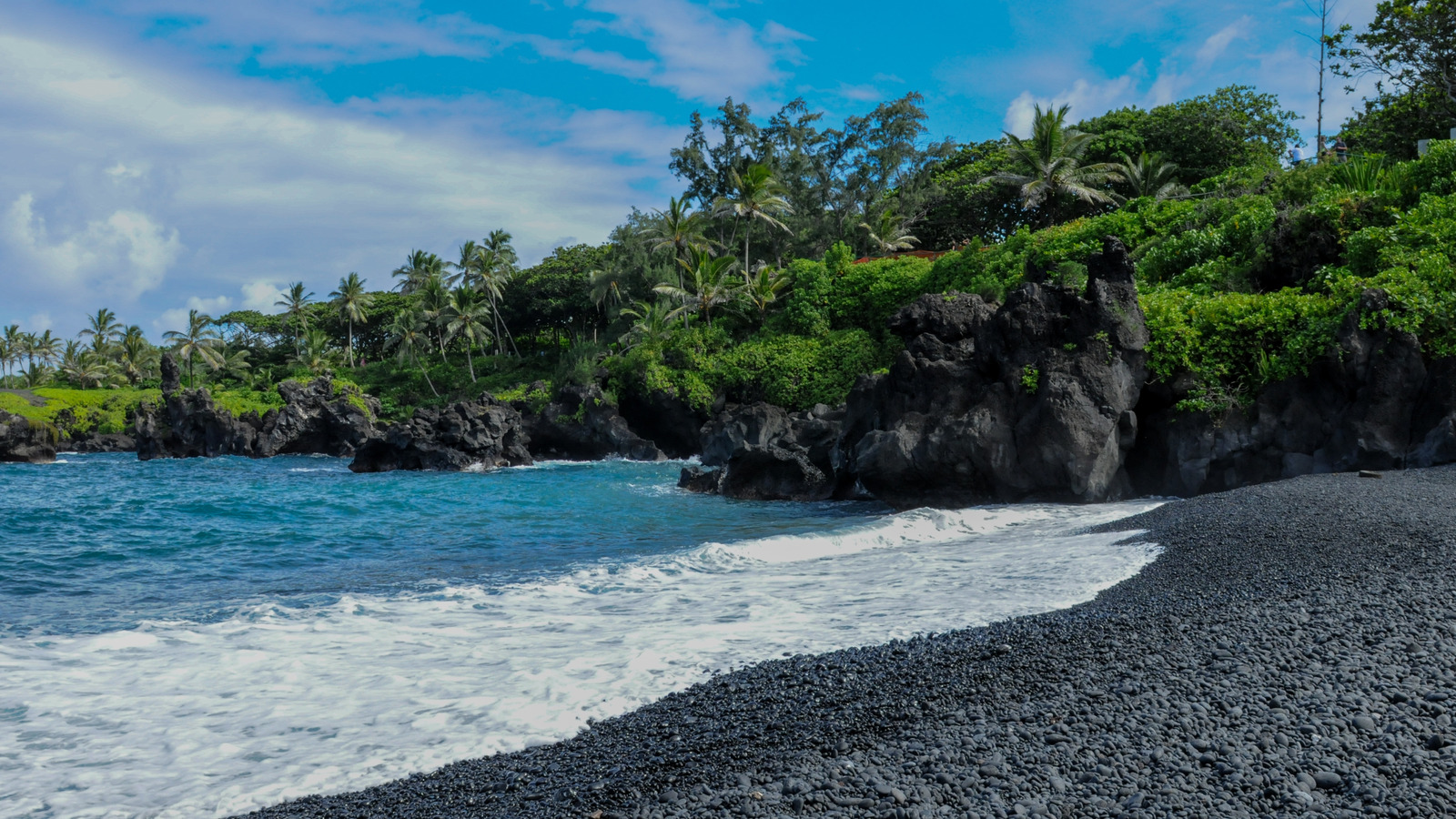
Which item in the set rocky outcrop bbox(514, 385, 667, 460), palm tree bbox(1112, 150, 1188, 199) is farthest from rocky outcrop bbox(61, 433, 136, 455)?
palm tree bbox(1112, 150, 1188, 199)

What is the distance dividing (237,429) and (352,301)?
21.5m

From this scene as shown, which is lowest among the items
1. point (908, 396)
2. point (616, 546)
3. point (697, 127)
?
point (616, 546)

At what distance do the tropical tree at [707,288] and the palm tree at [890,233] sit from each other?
8.42 m

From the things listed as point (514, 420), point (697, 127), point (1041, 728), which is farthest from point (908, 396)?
point (697, 127)

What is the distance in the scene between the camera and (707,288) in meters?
43.7

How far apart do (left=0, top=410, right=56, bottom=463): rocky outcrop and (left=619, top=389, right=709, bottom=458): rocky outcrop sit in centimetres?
3395

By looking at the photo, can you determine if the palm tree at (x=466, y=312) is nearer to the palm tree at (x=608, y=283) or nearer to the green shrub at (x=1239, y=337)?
the palm tree at (x=608, y=283)

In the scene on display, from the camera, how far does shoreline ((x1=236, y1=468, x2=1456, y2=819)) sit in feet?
11.6

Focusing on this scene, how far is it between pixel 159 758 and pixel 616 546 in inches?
352

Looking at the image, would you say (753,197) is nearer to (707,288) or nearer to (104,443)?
(707,288)

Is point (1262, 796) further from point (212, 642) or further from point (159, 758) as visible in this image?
point (212, 642)

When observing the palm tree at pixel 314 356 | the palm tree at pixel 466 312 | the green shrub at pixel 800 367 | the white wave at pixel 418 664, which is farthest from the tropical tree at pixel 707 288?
the palm tree at pixel 314 356

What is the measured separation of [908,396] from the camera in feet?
61.4

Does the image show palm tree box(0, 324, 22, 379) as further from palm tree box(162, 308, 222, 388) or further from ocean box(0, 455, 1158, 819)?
ocean box(0, 455, 1158, 819)
